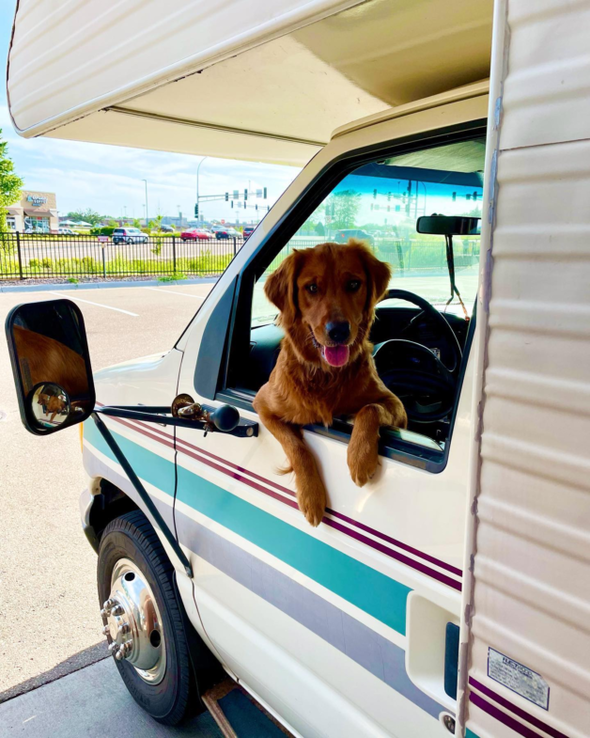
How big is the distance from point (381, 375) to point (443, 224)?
2.29ft

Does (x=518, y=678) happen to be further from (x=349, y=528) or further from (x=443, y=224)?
(x=443, y=224)

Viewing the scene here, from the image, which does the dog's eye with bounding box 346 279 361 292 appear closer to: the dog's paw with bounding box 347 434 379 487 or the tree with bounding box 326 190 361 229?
the tree with bounding box 326 190 361 229

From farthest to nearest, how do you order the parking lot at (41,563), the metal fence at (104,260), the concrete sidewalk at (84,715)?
the metal fence at (104,260), the parking lot at (41,563), the concrete sidewalk at (84,715)

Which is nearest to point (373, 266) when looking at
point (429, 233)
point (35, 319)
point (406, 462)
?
point (429, 233)

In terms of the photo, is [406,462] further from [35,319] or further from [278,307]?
[35,319]

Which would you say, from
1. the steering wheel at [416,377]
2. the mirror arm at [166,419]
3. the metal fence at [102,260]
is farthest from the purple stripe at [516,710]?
the metal fence at [102,260]

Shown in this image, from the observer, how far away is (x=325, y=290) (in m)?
2.24

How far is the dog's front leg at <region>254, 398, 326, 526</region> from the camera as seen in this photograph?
5.48 ft

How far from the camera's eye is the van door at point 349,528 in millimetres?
1376

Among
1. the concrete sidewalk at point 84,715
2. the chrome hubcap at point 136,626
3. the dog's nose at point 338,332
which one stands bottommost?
the concrete sidewalk at point 84,715

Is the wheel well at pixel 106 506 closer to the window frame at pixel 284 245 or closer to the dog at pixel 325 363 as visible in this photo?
the window frame at pixel 284 245

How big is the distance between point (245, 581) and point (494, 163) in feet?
5.21

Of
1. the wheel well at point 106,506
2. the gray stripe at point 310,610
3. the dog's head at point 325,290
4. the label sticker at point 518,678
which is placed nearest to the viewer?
the label sticker at point 518,678

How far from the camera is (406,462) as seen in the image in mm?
1477
